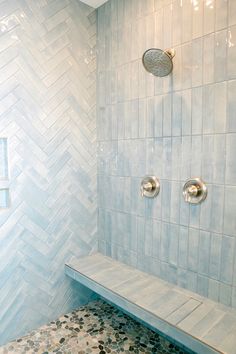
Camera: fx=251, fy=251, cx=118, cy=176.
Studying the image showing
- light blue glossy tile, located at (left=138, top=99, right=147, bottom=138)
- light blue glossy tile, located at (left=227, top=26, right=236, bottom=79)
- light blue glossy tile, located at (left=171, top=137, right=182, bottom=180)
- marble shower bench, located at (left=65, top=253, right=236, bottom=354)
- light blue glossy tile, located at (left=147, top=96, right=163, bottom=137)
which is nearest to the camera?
marble shower bench, located at (left=65, top=253, right=236, bottom=354)

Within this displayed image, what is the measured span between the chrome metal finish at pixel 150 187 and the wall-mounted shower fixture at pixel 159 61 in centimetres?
74

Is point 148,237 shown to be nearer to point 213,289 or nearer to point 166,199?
point 166,199

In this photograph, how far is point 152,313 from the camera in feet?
4.95

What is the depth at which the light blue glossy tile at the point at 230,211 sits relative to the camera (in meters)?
1.48

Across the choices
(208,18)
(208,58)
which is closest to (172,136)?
(208,58)

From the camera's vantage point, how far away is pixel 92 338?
195cm

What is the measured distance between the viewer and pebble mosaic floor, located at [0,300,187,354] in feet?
6.03

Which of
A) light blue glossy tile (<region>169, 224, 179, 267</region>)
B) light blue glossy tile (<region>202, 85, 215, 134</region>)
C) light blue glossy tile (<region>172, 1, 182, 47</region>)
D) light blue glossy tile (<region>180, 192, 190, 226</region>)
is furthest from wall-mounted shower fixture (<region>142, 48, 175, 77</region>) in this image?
light blue glossy tile (<region>169, 224, 179, 267</region>)

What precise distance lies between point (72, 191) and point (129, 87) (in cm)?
101

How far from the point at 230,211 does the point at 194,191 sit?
9.8 inches

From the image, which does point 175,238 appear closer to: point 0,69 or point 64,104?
point 64,104

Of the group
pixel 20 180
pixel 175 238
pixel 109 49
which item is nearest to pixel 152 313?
pixel 175 238

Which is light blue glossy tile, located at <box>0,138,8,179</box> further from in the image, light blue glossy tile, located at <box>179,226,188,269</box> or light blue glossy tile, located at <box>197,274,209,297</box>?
light blue glossy tile, located at <box>197,274,209,297</box>

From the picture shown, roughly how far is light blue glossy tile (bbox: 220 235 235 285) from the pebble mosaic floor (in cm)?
73
